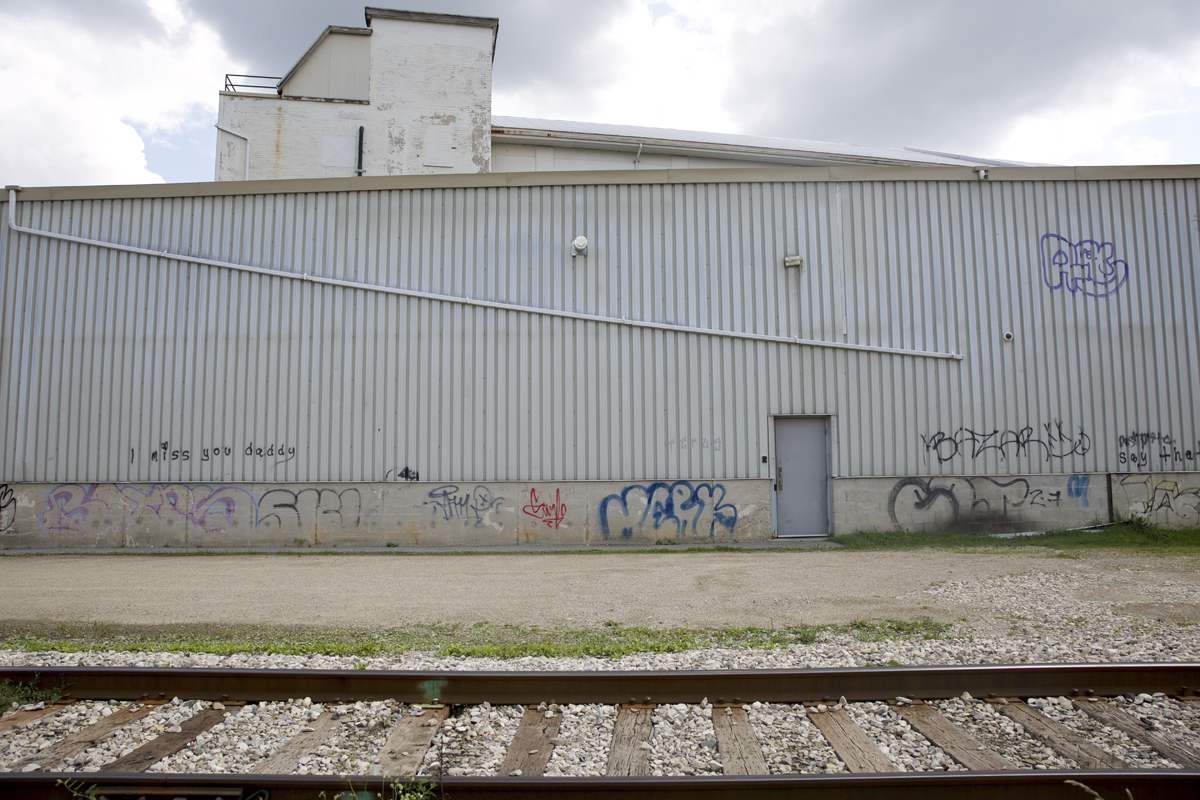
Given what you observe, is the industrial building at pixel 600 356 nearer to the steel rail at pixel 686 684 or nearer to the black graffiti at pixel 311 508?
the black graffiti at pixel 311 508

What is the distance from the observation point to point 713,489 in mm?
13570

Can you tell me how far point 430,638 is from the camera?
6.28m

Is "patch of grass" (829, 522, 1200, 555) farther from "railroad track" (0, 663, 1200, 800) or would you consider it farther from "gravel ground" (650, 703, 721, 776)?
"gravel ground" (650, 703, 721, 776)

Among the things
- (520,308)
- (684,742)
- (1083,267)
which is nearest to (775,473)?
(520,308)

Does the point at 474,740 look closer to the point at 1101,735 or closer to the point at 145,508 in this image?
the point at 1101,735

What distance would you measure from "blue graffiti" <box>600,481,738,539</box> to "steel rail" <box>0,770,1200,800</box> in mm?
10045

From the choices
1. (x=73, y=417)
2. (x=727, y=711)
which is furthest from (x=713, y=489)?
(x=73, y=417)

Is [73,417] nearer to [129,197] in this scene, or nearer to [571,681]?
[129,197]

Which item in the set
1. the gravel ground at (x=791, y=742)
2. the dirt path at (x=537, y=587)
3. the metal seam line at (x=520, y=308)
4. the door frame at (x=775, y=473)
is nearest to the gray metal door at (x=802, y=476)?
the door frame at (x=775, y=473)

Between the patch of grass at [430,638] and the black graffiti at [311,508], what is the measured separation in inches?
261

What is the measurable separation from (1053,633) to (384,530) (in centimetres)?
1137

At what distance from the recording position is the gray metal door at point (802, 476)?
13.8m

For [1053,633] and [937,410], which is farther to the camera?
[937,410]

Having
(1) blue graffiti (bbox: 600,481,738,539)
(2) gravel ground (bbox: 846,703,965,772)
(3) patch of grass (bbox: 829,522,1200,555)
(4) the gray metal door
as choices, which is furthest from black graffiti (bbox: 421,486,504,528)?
(2) gravel ground (bbox: 846,703,965,772)
